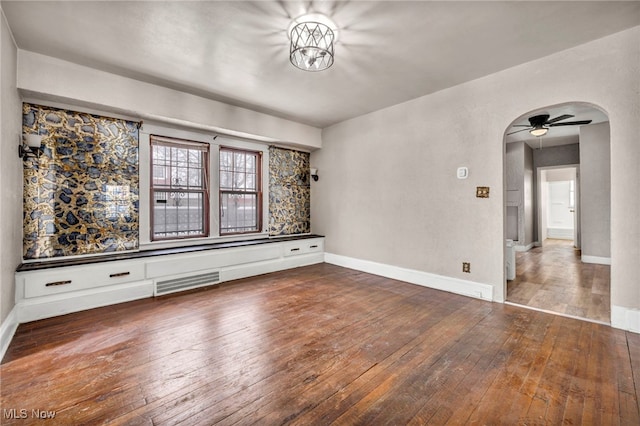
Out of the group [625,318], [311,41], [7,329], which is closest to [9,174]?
[7,329]

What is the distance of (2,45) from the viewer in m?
2.35

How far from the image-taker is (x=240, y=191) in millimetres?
5160

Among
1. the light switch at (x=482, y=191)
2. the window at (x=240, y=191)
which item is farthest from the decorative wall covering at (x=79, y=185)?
the light switch at (x=482, y=191)

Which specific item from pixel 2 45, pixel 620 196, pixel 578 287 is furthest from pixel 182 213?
pixel 578 287

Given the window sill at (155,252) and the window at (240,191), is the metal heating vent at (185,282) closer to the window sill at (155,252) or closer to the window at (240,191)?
the window sill at (155,252)

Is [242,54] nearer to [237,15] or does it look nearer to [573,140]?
[237,15]

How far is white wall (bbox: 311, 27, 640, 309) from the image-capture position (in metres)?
2.64

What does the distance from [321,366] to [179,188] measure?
3.59 metres

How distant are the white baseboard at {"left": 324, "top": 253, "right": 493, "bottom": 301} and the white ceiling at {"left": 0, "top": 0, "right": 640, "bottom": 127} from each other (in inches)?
105

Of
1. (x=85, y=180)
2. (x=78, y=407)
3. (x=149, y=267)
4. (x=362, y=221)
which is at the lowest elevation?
(x=78, y=407)

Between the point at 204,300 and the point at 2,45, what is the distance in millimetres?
3051

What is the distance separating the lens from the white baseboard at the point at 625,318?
2572 millimetres

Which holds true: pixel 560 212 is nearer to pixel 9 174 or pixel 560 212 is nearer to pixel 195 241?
pixel 195 241

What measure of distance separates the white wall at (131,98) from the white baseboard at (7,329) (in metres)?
2.29
